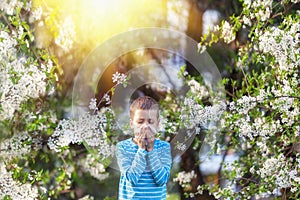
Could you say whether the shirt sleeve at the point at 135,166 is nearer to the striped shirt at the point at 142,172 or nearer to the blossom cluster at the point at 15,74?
the striped shirt at the point at 142,172

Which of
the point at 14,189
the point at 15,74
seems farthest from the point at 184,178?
the point at 15,74

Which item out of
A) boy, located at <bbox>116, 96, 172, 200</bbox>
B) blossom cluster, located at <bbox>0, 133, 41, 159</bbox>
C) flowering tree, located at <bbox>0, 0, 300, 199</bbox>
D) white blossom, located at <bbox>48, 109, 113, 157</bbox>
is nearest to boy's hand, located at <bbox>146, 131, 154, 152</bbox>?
boy, located at <bbox>116, 96, 172, 200</bbox>

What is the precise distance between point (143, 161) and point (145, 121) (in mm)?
135

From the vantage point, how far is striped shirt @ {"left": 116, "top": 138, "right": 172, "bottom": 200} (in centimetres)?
193

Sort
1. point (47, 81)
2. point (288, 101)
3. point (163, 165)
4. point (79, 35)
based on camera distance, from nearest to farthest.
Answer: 1. point (163, 165)
2. point (288, 101)
3. point (47, 81)
4. point (79, 35)

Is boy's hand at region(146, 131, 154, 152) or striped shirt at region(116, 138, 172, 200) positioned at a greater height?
boy's hand at region(146, 131, 154, 152)

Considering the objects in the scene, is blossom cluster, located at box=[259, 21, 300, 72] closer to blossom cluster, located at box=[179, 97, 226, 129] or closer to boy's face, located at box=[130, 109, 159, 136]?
blossom cluster, located at box=[179, 97, 226, 129]

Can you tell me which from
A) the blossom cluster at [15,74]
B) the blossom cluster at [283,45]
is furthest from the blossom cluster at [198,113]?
the blossom cluster at [15,74]

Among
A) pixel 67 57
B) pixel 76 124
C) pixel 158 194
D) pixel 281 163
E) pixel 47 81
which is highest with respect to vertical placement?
pixel 67 57

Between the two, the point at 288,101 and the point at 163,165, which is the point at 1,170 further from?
the point at 288,101

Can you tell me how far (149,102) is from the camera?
199 centimetres

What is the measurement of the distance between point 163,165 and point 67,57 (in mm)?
2093

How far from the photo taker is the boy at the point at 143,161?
193 cm

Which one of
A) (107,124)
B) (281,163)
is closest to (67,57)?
(107,124)
